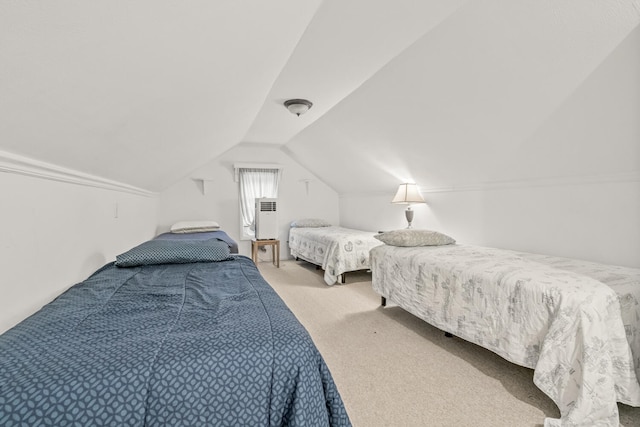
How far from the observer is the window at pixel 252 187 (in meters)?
5.24

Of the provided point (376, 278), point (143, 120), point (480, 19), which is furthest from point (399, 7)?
point (376, 278)

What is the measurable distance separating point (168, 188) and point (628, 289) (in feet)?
17.3

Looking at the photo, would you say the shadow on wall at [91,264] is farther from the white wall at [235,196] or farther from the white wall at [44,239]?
the white wall at [235,196]

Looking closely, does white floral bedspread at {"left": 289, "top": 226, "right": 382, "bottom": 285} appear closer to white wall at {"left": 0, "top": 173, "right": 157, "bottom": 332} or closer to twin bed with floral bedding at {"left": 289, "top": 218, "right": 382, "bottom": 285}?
twin bed with floral bedding at {"left": 289, "top": 218, "right": 382, "bottom": 285}

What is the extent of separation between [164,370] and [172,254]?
1409 millimetres

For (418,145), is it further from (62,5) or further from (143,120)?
(62,5)

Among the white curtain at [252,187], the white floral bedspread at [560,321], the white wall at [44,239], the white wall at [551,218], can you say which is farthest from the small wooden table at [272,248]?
the white floral bedspread at [560,321]

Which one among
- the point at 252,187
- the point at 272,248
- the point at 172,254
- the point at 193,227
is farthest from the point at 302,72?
the point at 272,248

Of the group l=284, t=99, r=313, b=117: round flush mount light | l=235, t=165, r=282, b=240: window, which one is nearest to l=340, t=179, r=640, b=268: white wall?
l=284, t=99, r=313, b=117: round flush mount light

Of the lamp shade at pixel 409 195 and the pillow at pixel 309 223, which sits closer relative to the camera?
the lamp shade at pixel 409 195

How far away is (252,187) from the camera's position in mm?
5336

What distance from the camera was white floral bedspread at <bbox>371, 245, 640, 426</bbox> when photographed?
1.32 metres

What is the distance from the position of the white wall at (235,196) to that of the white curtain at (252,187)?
0.13 meters

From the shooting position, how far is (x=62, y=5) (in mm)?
591
